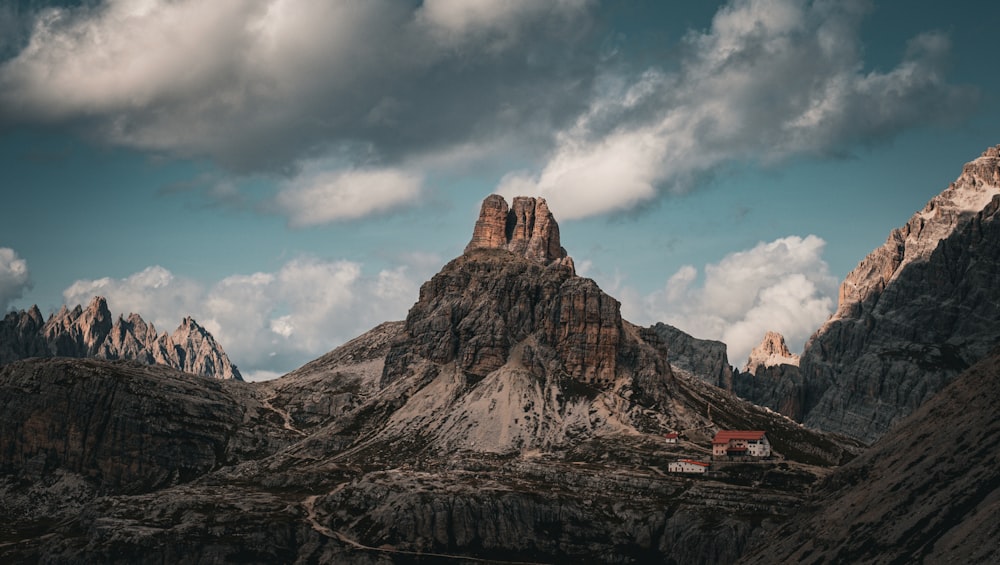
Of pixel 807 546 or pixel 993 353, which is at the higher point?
pixel 993 353

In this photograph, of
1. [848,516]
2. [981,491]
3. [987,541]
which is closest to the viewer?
[987,541]

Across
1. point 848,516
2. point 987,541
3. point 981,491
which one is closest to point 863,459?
point 848,516

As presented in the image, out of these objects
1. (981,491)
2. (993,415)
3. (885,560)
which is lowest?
(885,560)

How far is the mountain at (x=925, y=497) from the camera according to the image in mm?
146125

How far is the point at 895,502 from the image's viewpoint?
169750mm

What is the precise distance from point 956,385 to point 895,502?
1360 inches

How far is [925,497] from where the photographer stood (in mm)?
163625

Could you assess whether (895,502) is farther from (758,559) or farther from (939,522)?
(758,559)

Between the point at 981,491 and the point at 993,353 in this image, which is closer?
the point at 981,491

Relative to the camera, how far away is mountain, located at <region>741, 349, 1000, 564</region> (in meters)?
146

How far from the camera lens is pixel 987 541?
135m

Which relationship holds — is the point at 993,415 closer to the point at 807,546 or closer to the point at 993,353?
the point at 993,353

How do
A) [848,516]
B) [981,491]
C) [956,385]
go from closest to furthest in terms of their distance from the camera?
[981,491], [848,516], [956,385]

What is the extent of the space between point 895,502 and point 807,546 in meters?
20.4
